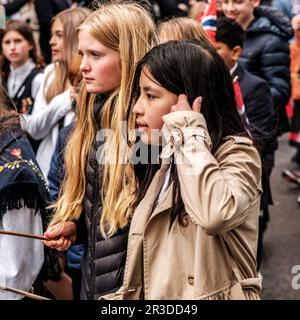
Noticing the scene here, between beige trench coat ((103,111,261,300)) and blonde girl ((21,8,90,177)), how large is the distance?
8.18ft

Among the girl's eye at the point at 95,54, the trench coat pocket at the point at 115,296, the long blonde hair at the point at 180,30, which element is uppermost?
the girl's eye at the point at 95,54

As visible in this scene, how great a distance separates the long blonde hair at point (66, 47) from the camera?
4.79m

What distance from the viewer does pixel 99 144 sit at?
2838mm

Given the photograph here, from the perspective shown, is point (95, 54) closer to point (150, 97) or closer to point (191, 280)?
point (150, 97)

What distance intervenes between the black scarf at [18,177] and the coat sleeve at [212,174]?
876mm

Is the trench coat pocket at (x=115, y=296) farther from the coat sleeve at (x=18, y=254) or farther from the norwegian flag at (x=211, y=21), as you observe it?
the norwegian flag at (x=211, y=21)

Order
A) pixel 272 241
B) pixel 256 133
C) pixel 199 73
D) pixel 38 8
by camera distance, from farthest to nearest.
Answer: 1. pixel 38 8
2. pixel 272 241
3. pixel 256 133
4. pixel 199 73

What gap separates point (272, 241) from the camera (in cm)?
552

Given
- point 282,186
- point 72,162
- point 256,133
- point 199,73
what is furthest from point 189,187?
point 282,186

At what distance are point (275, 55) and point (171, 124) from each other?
3.12 meters

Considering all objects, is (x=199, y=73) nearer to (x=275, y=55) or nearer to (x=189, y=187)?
(x=189, y=187)

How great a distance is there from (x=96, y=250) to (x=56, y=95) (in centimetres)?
239

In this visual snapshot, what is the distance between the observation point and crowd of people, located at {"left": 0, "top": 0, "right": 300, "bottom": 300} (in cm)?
211

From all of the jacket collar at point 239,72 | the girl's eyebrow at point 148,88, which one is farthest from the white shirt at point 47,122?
the girl's eyebrow at point 148,88
